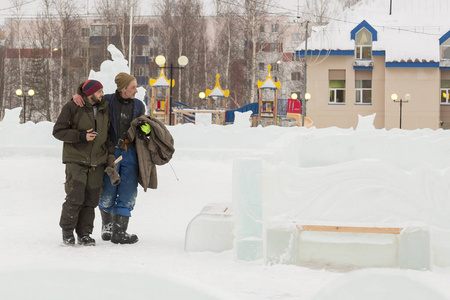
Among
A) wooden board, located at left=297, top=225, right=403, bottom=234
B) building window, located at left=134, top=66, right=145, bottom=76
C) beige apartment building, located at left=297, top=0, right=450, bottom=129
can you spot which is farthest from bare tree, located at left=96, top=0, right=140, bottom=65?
wooden board, located at left=297, top=225, right=403, bottom=234

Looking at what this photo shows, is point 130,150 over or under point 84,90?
under

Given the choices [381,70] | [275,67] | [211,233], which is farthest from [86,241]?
[275,67]

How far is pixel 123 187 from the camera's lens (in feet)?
16.6

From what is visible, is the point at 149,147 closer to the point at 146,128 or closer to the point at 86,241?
the point at 146,128

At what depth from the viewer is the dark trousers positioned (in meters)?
4.89

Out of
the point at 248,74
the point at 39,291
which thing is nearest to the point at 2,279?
the point at 39,291

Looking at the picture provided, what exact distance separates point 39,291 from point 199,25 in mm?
37801

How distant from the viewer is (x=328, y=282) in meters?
4.01

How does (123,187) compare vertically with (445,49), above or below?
below

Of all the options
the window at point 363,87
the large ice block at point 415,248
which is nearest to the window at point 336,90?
the window at point 363,87

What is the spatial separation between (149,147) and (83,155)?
0.61 m

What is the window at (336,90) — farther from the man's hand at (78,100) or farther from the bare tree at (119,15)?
the man's hand at (78,100)

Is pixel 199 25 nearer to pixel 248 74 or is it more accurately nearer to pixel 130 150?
pixel 248 74

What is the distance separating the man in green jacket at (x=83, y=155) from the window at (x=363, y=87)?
94.4 ft
